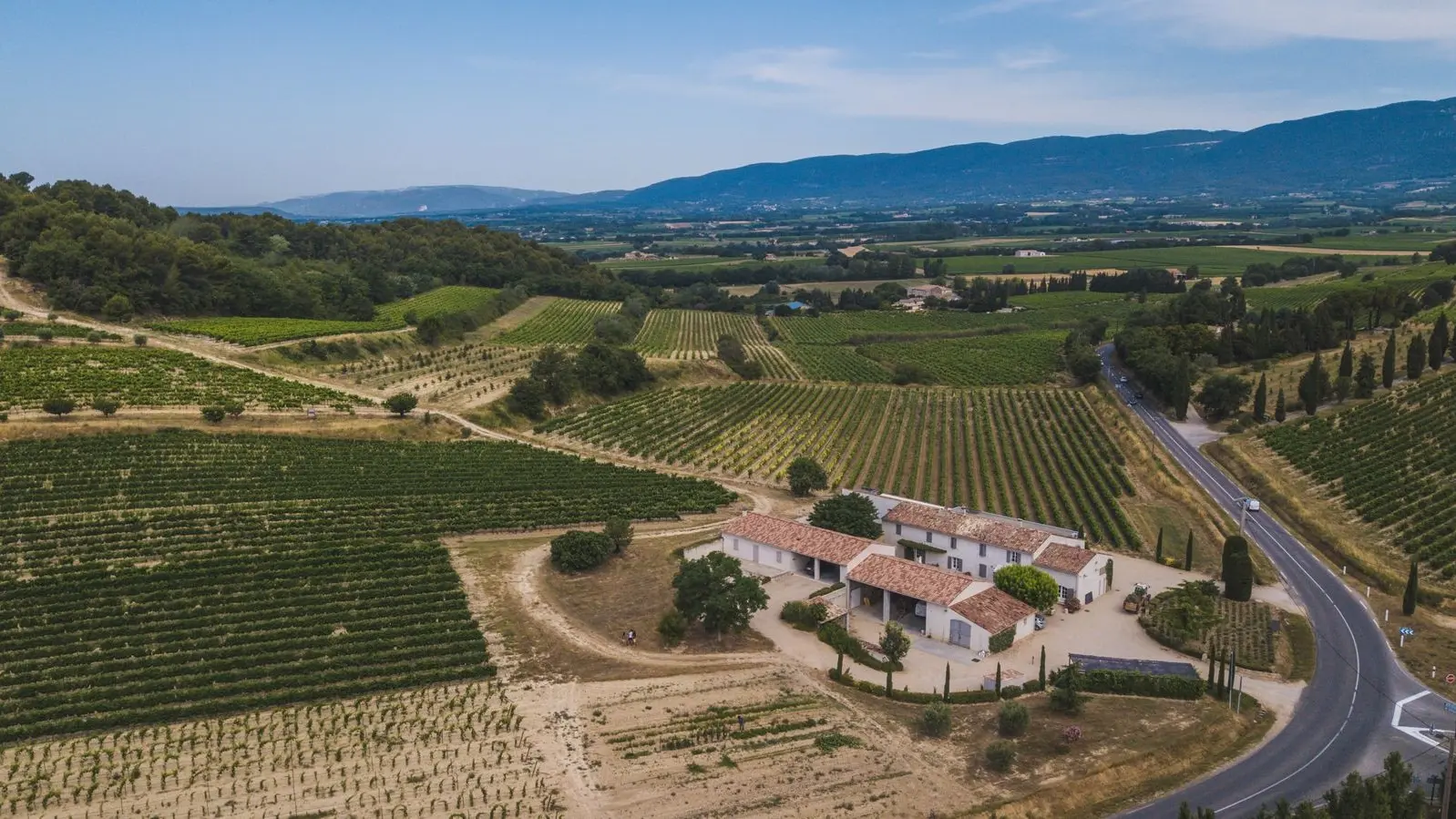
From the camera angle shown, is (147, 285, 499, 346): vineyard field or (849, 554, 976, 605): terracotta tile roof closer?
(849, 554, 976, 605): terracotta tile roof

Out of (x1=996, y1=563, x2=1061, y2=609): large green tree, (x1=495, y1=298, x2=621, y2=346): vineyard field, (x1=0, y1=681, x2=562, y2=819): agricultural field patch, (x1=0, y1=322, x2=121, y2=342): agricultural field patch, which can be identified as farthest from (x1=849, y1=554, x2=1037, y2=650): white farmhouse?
(x1=495, y1=298, x2=621, y2=346): vineyard field

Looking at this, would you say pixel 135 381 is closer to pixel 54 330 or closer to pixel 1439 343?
pixel 54 330

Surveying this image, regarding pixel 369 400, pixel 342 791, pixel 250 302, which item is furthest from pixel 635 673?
pixel 250 302

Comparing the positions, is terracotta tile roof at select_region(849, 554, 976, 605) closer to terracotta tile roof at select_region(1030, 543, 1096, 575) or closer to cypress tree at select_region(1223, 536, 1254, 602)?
terracotta tile roof at select_region(1030, 543, 1096, 575)

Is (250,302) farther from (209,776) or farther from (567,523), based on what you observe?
(209,776)

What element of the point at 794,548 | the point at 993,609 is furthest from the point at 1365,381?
the point at 794,548

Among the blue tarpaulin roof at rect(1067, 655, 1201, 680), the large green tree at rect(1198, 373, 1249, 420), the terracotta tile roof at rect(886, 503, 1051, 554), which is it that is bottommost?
the blue tarpaulin roof at rect(1067, 655, 1201, 680)
